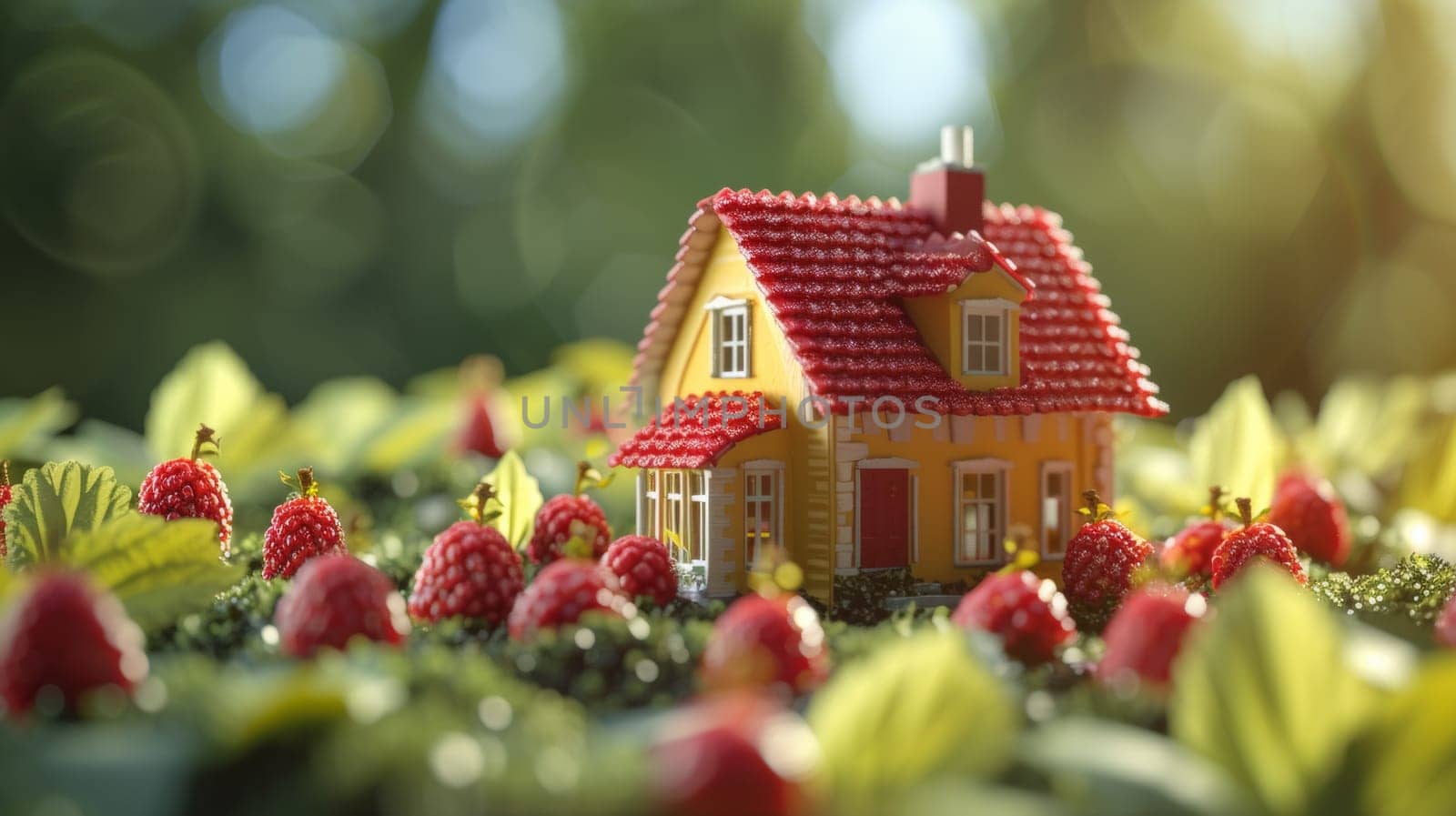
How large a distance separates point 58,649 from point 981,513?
9.87ft

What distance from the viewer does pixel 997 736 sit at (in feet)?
5.88

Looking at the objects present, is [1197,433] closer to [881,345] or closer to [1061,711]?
[881,345]

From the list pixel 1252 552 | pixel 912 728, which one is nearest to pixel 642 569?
pixel 1252 552

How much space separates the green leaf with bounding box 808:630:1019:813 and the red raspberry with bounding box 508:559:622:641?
117 centimetres

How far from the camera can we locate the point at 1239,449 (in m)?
4.76

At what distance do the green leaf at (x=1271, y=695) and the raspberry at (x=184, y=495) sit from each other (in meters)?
2.90

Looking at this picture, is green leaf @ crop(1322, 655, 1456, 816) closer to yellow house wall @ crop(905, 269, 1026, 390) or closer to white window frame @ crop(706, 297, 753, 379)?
yellow house wall @ crop(905, 269, 1026, 390)

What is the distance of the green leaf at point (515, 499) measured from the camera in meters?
4.32

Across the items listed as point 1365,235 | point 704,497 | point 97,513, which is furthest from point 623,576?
point 1365,235

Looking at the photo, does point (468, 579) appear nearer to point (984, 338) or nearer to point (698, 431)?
point (698, 431)

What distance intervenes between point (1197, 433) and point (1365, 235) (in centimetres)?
420

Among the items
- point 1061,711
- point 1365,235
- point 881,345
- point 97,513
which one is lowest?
point 1061,711

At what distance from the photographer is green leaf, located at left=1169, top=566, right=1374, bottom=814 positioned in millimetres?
1698

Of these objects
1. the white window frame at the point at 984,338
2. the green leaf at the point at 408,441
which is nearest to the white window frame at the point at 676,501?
the white window frame at the point at 984,338
